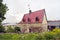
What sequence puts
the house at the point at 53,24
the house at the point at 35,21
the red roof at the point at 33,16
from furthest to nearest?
the house at the point at 53,24
the red roof at the point at 33,16
the house at the point at 35,21

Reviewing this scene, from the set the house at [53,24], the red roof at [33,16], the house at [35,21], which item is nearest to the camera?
the house at [35,21]

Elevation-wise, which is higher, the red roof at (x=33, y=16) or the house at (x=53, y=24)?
the red roof at (x=33, y=16)

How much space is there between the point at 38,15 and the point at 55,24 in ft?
11.3

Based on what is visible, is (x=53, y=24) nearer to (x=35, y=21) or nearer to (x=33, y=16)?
(x=35, y=21)

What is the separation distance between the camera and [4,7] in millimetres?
30578

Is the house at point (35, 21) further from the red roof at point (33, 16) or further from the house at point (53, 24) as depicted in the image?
the house at point (53, 24)

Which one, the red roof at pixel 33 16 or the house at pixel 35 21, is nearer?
the house at pixel 35 21

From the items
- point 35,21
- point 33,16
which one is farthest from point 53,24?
point 33,16

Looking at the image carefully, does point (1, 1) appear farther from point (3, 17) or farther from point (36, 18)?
point (36, 18)

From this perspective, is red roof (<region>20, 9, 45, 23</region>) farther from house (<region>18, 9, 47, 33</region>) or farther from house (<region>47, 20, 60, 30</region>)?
house (<region>47, 20, 60, 30</region>)

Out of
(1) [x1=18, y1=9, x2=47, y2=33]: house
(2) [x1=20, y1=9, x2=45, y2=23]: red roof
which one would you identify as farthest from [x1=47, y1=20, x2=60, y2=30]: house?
(2) [x1=20, y1=9, x2=45, y2=23]: red roof

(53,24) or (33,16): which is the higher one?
(33,16)

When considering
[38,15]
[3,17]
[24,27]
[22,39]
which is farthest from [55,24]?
[22,39]

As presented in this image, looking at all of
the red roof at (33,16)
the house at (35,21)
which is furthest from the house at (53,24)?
the red roof at (33,16)
